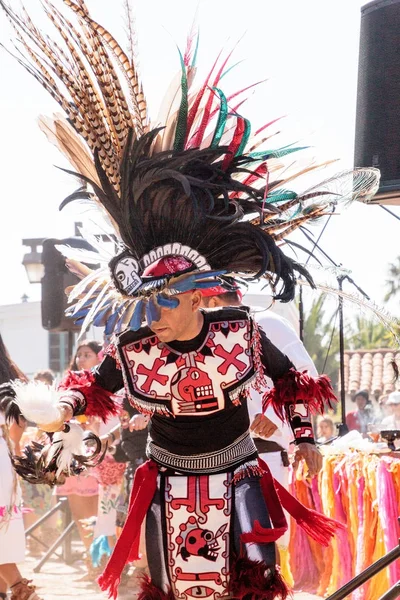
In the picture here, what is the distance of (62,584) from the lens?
9.23m

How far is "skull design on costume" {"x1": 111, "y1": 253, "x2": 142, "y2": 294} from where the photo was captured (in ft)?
13.9

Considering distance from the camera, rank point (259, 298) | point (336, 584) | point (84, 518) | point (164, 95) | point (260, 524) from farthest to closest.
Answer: point (259, 298), point (84, 518), point (336, 584), point (164, 95), point (260, 524)

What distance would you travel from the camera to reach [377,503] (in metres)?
6.99

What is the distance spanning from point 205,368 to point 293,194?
0.86m

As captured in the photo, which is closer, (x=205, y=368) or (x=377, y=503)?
(x=205, y=368)

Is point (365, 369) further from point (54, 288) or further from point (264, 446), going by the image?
point (264, 446)

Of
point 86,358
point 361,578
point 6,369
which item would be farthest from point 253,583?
point 86,358

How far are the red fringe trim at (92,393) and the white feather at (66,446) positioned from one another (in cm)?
10

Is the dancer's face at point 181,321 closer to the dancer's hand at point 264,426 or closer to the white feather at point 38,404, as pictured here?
the white feather at point 38,404

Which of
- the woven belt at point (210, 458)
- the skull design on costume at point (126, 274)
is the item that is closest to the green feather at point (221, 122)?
the skull design on costume at point (126, 274)

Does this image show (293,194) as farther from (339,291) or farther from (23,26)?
(23,26)

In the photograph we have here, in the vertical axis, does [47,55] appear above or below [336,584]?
above

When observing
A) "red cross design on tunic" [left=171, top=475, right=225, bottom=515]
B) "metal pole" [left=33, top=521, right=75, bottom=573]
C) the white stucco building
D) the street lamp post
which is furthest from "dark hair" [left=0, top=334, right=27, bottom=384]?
the white stucco building

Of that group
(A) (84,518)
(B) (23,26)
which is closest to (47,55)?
(B) (23,26)
